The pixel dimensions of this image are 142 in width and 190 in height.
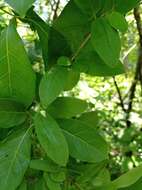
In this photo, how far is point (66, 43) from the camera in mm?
525

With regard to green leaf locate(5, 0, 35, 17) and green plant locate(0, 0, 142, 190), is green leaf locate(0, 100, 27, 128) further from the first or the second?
green leaf locate(5, 0, 35, 17)

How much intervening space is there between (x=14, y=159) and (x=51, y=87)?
0.30 ft

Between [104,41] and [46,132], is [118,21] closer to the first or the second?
[104,41]

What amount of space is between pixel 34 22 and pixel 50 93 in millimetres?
107

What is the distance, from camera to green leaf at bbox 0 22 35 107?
0.48 meters

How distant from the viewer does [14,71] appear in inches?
19.3

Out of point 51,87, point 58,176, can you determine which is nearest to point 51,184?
point 58,176

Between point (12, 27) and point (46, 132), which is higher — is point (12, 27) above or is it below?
above

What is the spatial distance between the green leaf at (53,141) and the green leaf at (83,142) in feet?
0.10

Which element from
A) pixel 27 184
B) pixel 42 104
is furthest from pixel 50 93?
pixel 27 184

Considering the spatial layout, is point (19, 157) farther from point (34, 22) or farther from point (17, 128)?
point (34, 22)

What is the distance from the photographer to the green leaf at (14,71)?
0.48 meters

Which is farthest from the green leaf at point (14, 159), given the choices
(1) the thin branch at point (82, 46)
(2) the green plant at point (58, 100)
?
(1) the thin branch at point (82, 46)

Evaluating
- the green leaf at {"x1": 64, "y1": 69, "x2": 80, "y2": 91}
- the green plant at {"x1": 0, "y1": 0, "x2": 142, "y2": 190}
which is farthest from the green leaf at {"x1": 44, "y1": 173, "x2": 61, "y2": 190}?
the green leaf at {"x1": 64, "y1": 69, "x2": 80, "y2": 91}
